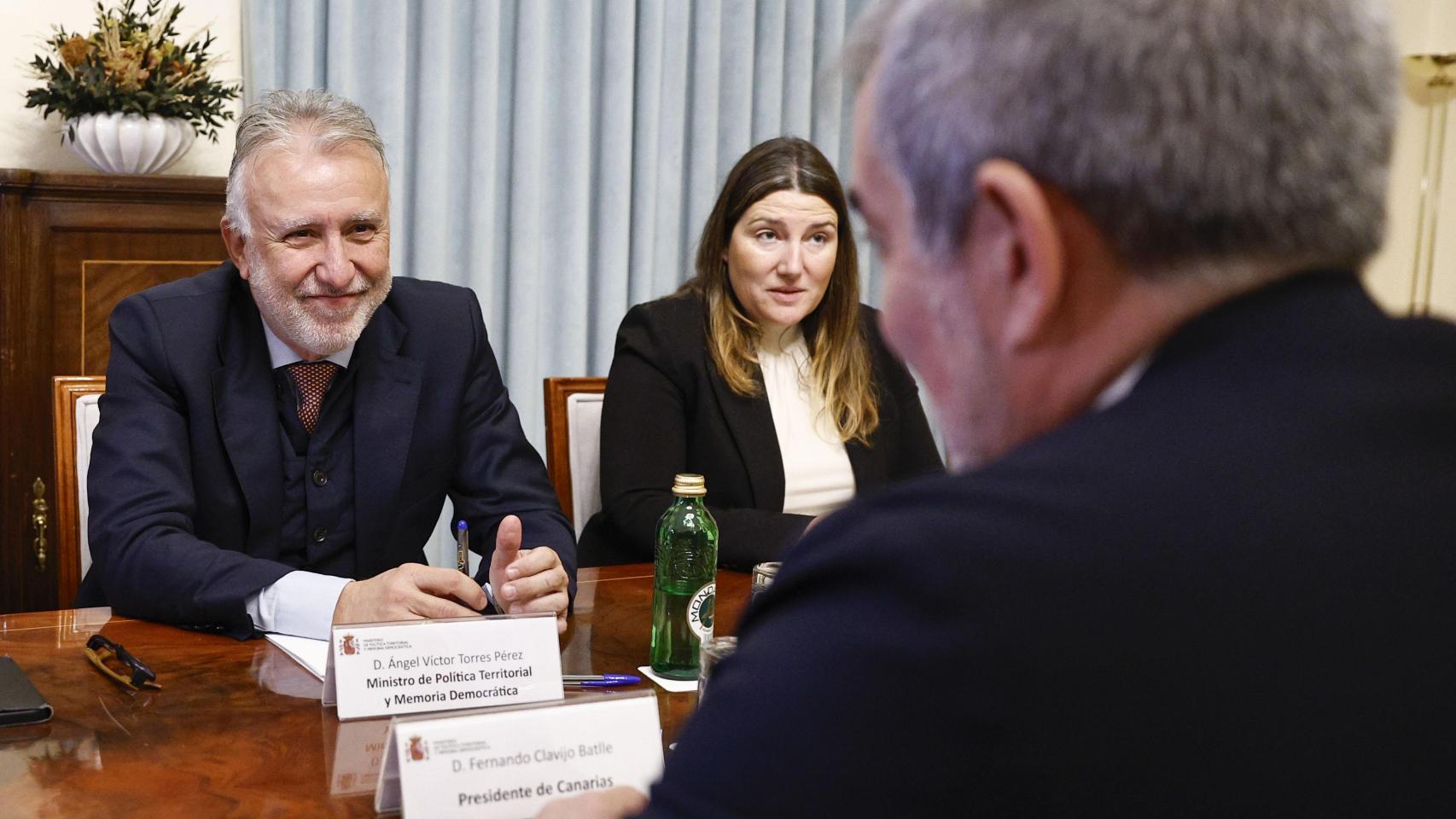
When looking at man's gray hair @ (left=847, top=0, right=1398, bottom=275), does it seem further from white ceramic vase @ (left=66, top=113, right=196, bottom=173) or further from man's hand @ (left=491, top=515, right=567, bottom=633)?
white ceramic vase @ (left=66, top=113, right=196, bottom=173)

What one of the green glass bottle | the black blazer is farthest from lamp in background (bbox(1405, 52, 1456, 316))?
the green glass bottle

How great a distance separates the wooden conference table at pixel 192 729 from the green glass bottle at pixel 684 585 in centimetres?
5

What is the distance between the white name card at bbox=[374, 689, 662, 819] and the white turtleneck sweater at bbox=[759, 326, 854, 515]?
1548 mm

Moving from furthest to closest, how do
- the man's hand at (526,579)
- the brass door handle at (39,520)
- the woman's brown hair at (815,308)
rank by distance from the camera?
the brass door handle at (39,520) < the woman's brown hair at (815,308) < the man's hand at (526,579)

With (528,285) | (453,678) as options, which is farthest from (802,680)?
(528,285)

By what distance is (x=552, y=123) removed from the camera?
3891 mm

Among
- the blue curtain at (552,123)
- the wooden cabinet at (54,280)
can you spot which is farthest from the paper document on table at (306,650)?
the blue curtain at (552,123)

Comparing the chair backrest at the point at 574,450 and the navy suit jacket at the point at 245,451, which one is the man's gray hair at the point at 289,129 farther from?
the chair backrest at the point at 574,450

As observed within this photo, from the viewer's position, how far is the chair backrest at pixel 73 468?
2.12 metres

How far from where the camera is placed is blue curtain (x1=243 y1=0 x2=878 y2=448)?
142 inches

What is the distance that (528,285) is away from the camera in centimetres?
385

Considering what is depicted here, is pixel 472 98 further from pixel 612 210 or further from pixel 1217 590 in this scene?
pixel 1217 590

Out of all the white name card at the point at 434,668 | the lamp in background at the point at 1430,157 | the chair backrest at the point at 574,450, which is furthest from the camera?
the lamp in background at the point at 1430,157

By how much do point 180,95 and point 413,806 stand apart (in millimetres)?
2548
